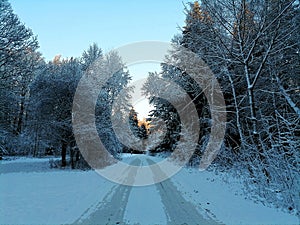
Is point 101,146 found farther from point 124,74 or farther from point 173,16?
point 124,74

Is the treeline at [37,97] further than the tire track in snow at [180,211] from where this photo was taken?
Yes

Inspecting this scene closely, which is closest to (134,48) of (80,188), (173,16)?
(173,16)

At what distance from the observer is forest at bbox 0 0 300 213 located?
626cm

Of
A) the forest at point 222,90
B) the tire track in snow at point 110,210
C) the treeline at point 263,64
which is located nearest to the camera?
the tire track in snow at point 110,210

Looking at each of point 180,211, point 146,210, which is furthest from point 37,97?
point 180,211

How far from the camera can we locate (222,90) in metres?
11.1

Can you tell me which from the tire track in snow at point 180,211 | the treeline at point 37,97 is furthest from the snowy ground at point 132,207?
the treeline at point 37,97

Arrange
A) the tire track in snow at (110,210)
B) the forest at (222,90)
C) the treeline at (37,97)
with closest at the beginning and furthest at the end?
1. the tire track in snow at (110,210)
2. the forest at (222,90)
3. the treeline at (37,97)

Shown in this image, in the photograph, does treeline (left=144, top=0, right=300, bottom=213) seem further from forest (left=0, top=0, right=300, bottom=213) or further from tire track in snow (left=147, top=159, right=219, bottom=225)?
tire track in snow (left=147, top=159, right=219, bottom=225)

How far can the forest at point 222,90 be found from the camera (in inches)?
246

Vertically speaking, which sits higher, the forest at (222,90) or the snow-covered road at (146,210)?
the forest at (222,90)

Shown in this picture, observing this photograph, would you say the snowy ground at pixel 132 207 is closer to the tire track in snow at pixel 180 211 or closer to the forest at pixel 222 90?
the tire track in snow at pixel 180 211

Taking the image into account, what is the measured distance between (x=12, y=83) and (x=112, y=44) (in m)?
14.5

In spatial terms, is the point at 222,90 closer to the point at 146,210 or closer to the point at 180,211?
the point at 180,211
